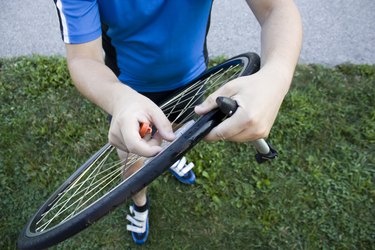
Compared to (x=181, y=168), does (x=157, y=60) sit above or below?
above

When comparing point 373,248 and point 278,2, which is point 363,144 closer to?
point 373,248

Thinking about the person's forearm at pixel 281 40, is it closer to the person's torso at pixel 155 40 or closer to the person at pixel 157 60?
the person at pixel 157 60

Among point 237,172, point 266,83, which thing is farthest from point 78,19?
point 237,172

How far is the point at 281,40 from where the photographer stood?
3.08ft

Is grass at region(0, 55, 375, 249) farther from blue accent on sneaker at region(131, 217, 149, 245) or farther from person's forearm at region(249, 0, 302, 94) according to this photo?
person's forearm at region(249, 0, 302, 94)

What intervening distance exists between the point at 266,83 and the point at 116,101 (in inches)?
14.0

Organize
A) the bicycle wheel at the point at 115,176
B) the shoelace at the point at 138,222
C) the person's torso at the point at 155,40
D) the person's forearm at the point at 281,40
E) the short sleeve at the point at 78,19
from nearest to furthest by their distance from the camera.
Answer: the bicycle wheel at the point at 115,176
the person's forearm at the point at 281,40
the short sleeve at the point at 78,19
the person's torso at the point at 155,40
the shoelace at the point at 138,222

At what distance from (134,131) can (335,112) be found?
1911mm

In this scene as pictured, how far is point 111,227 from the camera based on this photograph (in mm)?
1987

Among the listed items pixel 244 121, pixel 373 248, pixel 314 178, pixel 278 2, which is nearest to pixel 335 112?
pixel 314 178

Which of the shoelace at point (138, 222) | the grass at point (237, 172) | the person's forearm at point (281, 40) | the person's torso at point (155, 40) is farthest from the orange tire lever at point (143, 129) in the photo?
the grass at point (237, 172)

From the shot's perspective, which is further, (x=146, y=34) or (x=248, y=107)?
(x=146, y=34)

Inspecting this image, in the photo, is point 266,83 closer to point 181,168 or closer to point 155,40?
point 155,40

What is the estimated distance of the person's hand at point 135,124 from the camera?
28.4 inches
